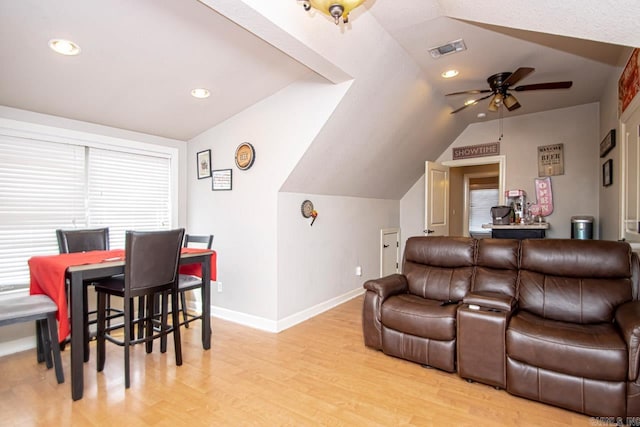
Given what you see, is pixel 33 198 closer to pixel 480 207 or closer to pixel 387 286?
pixel 387 286

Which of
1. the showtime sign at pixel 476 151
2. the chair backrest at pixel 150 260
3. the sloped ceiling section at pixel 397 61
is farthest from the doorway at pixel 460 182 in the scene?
the chair backrest at pixel 150 260

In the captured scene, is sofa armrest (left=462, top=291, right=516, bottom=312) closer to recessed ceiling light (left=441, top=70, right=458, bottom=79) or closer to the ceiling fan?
the ceiling fan

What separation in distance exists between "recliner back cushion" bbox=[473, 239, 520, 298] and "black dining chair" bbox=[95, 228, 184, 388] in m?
2.48

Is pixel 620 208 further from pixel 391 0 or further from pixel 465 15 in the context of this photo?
pixel 391 0

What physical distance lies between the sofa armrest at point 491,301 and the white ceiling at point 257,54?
1682 mm

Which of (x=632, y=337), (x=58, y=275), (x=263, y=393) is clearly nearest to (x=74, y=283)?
(x=58, y=275)

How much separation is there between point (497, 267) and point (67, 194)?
4073 millimetres

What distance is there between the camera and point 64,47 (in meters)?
2.19

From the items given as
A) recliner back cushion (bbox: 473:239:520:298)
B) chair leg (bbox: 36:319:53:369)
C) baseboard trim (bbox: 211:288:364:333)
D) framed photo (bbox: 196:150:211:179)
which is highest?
framed photo (bbox: 196:150:211:179)

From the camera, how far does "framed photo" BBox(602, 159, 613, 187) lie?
341 cm

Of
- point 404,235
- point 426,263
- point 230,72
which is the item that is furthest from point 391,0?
point 404,235

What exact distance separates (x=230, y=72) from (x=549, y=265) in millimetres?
3057

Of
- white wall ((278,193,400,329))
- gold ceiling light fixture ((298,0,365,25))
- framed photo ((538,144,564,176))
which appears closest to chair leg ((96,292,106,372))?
white wall ((278,193,400,329))

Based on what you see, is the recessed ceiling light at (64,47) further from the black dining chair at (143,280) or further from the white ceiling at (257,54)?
the black dining chair at (143,280)
